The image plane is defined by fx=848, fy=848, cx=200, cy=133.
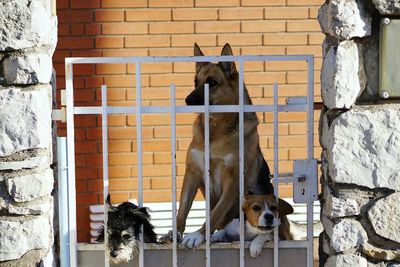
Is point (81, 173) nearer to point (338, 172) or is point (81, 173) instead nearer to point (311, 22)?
point (311, 22)

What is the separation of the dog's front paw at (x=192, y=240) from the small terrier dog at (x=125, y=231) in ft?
0.59

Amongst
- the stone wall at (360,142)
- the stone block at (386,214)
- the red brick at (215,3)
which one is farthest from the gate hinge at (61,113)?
the red brick at (215,3)

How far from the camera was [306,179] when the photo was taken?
3893mm

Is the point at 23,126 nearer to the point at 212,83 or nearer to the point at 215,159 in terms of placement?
the point at 215,159

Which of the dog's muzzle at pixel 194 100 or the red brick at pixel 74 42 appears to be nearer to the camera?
the dog's muzzle at pixel 194 100

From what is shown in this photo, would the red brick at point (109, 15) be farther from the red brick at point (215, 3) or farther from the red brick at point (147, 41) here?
the red brick at point (215, 3)

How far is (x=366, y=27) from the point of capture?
11.5 feet

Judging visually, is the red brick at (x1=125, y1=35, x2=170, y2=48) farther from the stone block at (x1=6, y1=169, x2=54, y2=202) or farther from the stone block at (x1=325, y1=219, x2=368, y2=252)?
the stone block at (x1=325, y1=219, x2=368, y2=252)

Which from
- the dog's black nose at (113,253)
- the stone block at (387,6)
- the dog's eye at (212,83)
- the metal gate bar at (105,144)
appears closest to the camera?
the stone block at (387,6)

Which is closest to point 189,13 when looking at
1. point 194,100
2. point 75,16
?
point 75,16

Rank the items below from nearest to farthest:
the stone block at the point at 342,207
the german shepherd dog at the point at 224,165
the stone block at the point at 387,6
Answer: the stone block at the point at 387,6 → the stone block at the point at 342,207 → the german shepherd dog at the point at 224,165

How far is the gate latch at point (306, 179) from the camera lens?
3.88m

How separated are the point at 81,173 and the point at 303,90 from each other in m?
1.72

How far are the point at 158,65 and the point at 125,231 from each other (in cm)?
226
